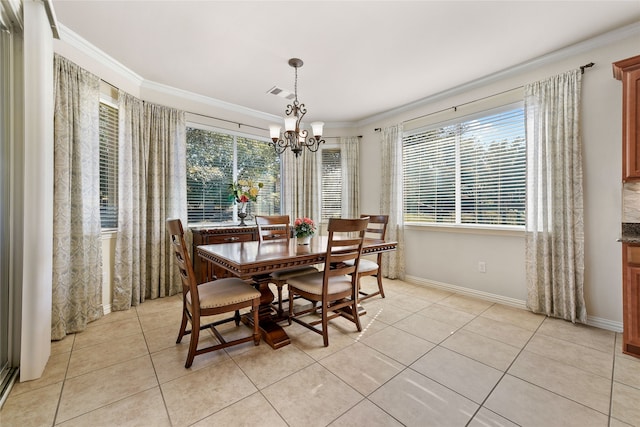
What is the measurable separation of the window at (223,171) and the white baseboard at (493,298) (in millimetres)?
2651

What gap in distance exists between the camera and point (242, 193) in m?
3.94

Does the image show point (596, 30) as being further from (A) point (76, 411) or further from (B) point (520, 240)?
(A) point (76, 411)

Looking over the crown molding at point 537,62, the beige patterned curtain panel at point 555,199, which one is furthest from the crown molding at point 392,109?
the beige patterned curtain panel at point 555,199

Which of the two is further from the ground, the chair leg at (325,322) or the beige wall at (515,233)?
the beige wall at (515,233)

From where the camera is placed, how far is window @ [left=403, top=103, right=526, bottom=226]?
301 cm

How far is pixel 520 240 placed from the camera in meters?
2.92

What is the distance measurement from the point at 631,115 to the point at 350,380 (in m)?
2.84

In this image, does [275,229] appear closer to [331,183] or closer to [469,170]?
[331,183]

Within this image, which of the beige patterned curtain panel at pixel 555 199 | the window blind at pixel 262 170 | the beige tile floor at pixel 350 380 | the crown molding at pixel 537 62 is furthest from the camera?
the window blind at pixel 262 170

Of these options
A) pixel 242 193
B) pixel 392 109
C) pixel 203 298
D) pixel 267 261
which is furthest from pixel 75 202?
pixel 392 109

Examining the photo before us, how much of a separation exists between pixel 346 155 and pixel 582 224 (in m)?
3.24

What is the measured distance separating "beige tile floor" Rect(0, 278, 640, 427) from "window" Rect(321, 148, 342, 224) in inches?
103

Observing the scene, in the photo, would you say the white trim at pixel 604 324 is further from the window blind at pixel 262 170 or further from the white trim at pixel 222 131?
the white trim at pixel 222 131

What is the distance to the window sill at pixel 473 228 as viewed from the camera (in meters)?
2.95
